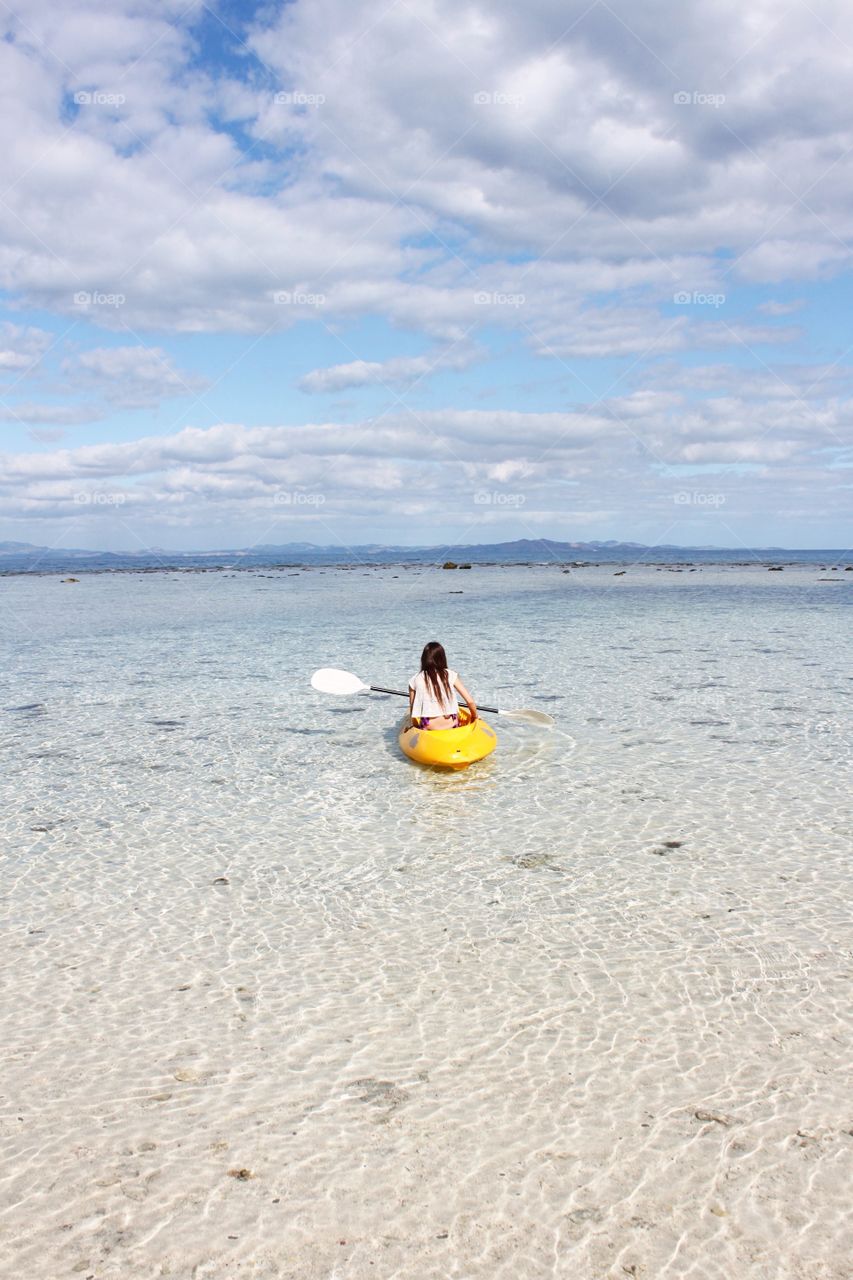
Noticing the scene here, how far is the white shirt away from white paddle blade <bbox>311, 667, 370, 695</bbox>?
393cm

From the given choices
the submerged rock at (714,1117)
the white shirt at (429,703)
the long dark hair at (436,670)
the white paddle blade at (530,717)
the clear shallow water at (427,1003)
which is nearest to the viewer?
the clear shallow water at (427,1003)

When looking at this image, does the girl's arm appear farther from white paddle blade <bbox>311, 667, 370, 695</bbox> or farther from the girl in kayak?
white paddle blade <bbox>311, 667, 370, 695</bbox>

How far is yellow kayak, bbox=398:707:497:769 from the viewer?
11.8 metres

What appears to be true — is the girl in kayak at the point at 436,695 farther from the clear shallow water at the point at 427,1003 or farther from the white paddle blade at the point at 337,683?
the white paddle blade at the point at 337,683

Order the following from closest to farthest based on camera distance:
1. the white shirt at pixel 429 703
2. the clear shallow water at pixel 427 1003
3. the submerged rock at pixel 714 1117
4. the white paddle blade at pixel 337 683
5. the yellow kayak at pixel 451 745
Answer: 1. the clear shallow water at pixel 427 1003
2. the submerged rock at pixel 714 1117
3. the yellow kayak at pixel 451 745
4. the white shirt at pixel 429 703
5. the white paddle blade at pixel 337 683

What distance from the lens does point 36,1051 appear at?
17.8 feet

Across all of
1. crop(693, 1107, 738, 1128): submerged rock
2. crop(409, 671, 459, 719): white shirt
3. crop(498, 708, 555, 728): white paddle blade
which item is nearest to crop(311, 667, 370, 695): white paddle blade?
crop(498, 708, 555, 728): white paddle blade

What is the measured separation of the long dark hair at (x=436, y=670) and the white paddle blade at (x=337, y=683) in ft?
13.5

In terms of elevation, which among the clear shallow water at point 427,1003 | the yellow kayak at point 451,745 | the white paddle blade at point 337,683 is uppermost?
the white paddle blade at point 337,683

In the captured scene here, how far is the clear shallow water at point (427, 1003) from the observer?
4.07m

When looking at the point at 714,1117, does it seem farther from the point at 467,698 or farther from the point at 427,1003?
the point at 467,698

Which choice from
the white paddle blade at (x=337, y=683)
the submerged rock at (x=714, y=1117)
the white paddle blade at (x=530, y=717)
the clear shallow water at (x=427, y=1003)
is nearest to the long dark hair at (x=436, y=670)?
the clear shallow water at (x=427, y=1003)

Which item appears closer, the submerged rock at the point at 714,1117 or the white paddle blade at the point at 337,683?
the submerged rock at the point at 714,1117

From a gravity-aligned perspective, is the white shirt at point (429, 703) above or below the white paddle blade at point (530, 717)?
above
